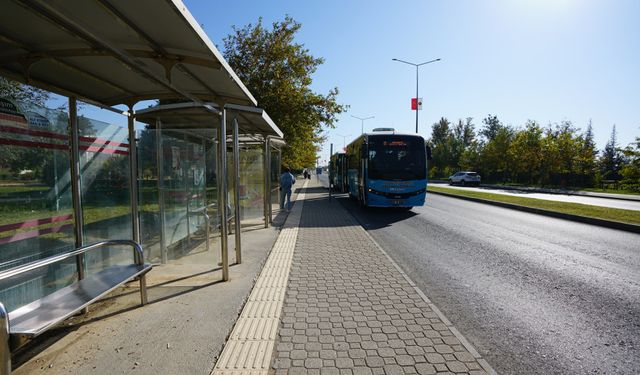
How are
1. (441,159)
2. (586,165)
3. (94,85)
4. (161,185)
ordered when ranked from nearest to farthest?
1. (94,85)
2. (161,185)
3. (586,165)
4. (441,159)

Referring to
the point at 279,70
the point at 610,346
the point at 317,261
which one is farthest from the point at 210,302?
the point at 279,70

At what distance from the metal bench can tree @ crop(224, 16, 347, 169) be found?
15978mm

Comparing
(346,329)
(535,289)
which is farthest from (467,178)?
(346,329)

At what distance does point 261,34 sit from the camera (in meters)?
19.7

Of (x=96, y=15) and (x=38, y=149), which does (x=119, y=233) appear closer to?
(x=38, y=149)

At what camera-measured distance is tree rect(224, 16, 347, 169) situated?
19.0 meters

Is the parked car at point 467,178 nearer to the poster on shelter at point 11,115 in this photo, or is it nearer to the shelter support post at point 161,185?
the shelter support post at point 161,185

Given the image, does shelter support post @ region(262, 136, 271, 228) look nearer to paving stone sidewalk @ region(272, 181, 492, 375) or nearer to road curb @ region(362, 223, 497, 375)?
paving stone sidewalk @ region(272, 181, 492, 375)

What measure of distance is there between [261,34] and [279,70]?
242cm

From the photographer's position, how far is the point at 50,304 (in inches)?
113

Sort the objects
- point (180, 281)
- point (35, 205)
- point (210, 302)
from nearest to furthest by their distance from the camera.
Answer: point (35, 205), point (210, 302), point (180, 281)

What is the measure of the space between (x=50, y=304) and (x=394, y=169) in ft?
35.9

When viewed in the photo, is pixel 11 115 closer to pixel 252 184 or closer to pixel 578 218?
pixel 252 184

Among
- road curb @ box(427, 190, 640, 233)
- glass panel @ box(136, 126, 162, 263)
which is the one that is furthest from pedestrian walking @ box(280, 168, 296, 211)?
road curb @ box(427, 190, 640, 233)
